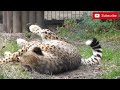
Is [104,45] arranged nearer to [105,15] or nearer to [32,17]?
[105,15]

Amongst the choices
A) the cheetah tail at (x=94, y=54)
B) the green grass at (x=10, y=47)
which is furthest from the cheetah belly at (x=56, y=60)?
the green grass at (x=10, y=47)

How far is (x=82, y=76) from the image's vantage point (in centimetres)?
530

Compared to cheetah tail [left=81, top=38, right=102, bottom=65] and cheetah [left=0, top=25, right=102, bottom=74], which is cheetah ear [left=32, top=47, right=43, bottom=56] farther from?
cheetah tail [left=81, top=38, right=102, bottom=65]

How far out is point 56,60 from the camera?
5.48 meters

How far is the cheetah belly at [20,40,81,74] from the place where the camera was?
212 inches

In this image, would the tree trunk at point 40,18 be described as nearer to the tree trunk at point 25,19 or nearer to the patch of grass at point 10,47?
the tree trunk at point 25,19

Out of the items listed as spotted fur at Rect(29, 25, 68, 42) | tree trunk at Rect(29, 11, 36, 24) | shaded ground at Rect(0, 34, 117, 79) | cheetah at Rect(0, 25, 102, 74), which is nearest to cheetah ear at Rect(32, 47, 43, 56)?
cheetah at Rect(0, 25, 102, 74)

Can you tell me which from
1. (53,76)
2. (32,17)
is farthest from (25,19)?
(53,76)

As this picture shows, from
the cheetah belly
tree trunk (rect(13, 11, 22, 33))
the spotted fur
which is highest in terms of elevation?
tree trunk (rect(13, 11, 22, 33))

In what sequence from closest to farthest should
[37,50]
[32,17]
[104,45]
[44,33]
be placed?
1. [37,50]
2. [32,17]
3. [104,45]
4. [44,33]

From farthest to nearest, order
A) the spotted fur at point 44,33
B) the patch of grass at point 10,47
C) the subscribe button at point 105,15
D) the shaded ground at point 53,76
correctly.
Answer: the spotted fur at point 44,33 → the patch of grass at point 10,47 → the subscribe button at point 105,15 → the shaded ground at point 53,76

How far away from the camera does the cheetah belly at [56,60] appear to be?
538cm

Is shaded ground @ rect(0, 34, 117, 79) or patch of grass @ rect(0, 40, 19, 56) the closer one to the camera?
shaded ground @ rect(0, 34, 117, 79)
